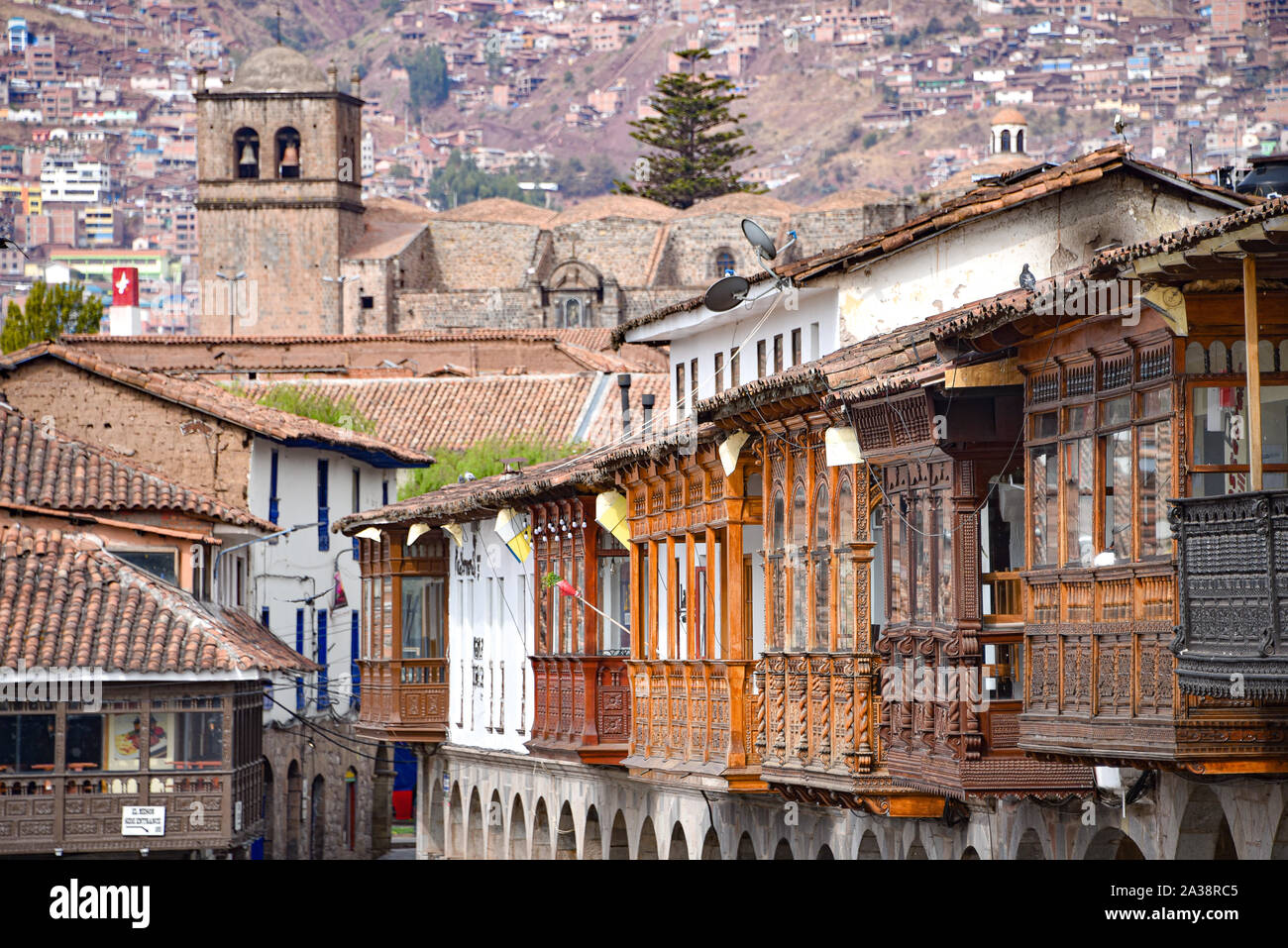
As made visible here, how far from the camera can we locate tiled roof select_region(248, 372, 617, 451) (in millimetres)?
76125

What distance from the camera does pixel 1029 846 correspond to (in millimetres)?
21609

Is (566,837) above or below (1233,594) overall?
below

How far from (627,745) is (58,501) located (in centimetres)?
1277

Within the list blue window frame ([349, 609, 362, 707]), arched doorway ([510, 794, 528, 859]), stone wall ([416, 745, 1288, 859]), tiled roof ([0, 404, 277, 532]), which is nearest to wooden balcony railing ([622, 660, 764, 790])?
stone wall ([416, 745, 1288, 859])

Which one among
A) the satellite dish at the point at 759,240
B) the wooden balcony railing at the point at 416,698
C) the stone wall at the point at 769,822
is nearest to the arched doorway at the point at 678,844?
the stone wall at the point at 769,822

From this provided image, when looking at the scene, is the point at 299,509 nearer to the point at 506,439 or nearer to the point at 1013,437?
the point at 506,439

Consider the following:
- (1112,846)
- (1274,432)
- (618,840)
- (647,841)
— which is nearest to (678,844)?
(647,841)

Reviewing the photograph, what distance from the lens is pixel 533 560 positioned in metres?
39.0

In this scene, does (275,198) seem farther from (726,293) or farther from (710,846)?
(726,293)

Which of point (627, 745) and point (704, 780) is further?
point (627, 745)

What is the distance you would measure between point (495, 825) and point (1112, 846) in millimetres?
23363
